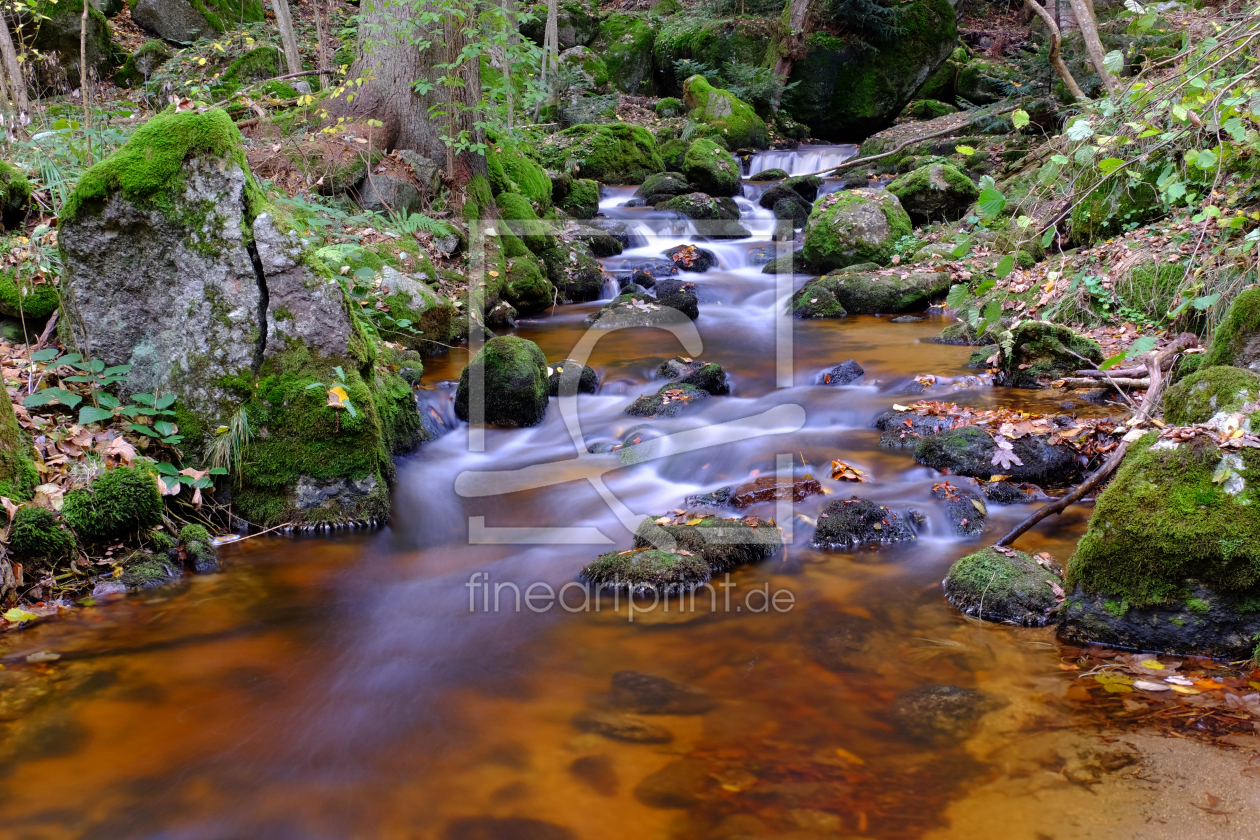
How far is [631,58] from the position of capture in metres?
24.6

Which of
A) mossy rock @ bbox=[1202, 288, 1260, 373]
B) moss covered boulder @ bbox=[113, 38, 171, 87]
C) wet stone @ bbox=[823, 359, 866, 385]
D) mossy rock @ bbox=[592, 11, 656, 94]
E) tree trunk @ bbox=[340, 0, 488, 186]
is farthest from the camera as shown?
mossy rock @ bbox=[592, 11, 656, 94]

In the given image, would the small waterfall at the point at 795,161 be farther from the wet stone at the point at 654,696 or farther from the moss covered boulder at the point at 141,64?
the wet stone at the point at 654,696

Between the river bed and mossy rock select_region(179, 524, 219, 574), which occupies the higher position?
mossy rock select_region(179, 524, 219, 574)

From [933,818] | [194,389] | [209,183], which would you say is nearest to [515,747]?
[933,818]

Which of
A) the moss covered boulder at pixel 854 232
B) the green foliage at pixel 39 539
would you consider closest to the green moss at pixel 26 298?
the green foliage at pixel 39 539

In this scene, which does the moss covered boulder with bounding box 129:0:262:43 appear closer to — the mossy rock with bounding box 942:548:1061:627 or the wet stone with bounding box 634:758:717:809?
the mossy rock with bounding box 942:548:1061:627

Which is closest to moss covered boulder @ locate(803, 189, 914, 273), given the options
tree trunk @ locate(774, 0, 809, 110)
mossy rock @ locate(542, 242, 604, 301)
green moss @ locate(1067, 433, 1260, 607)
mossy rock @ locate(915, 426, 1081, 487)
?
mossy rock @ locate(542, 242, 604, 301)

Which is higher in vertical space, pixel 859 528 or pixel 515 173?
pixel 515 173

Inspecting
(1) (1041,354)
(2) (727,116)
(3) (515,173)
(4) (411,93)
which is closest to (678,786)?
(1) (1041,354)

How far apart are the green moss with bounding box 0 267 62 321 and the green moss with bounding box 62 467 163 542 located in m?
1.70

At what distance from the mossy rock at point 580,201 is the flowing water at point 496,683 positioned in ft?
31.3

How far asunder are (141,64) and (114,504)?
1898cm

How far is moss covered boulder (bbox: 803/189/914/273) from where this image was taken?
41.6 ft

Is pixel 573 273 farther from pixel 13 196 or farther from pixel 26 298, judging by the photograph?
pixel 26 298
